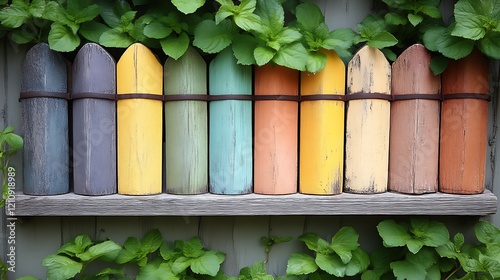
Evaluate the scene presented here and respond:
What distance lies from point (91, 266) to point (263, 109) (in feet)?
2.39

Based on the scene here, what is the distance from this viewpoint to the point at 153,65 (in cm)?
115

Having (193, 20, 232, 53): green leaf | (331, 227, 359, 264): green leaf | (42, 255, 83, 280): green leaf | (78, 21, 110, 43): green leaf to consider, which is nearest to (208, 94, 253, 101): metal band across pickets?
(193, 20, 232, 53): green leaf

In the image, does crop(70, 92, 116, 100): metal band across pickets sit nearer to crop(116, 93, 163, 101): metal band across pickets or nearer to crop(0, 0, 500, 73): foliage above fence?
crop(116, 93, 163, 101): metal band across pickets

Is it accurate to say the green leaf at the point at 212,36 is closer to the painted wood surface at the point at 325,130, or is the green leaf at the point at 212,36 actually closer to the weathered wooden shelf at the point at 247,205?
the painted wood surface at the point at 325,130

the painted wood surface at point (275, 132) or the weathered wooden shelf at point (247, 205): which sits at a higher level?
the painted wood surface at point (275, 132)

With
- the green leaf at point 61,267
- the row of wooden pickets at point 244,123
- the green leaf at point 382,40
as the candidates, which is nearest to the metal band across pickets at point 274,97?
the row of wooden pickets at point 244,123

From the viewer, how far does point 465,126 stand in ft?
3.81

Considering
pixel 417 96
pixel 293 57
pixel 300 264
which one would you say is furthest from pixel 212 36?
pixel 300 264

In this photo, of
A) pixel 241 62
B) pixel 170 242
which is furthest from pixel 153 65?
pixel 170 242

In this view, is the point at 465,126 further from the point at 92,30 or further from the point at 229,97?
the point at 92,30

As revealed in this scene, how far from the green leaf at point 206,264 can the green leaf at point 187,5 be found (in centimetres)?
69

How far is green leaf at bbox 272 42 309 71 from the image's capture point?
3.61 feet

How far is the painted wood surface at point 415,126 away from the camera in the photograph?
1.16 metres

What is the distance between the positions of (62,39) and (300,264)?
0.92 meters
